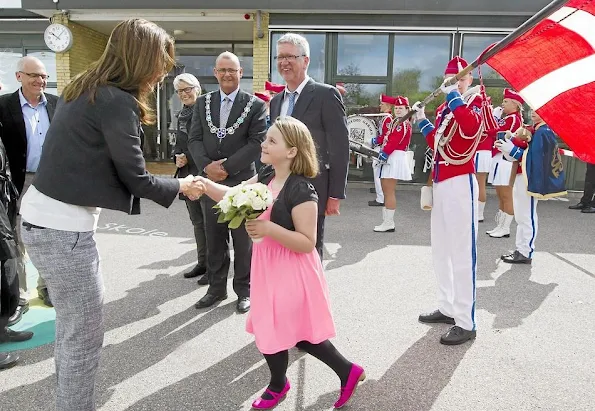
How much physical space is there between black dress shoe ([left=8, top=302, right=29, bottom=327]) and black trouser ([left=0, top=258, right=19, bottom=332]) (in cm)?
16

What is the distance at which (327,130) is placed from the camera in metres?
3.67

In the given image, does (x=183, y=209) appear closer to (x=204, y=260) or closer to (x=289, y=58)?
(x=204, y=260)

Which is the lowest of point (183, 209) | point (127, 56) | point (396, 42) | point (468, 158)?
point (183, 209)

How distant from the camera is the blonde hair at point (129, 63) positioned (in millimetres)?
2166

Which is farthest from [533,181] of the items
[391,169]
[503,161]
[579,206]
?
[579,206]

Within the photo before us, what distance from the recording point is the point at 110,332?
385cm

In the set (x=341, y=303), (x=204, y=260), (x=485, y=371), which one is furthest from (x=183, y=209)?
(x=485, y=371)

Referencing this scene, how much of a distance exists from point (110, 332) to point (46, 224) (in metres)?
1.94

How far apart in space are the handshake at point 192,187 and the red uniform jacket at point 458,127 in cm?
195

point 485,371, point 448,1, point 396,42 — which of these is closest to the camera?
point 485,371

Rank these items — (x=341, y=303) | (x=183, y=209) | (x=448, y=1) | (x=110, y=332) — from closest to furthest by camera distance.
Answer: (x=110, y=332) → (x=341, y=303) → (x=183, y=209) → (x=448, y=1)

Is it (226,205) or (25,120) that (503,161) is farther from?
(25,120)

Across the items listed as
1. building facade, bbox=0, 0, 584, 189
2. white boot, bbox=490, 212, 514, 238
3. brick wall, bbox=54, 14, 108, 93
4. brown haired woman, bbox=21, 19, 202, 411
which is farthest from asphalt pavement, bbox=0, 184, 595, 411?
brick wall, bbox=54, 14, 108, 93

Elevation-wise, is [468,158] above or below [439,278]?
above
